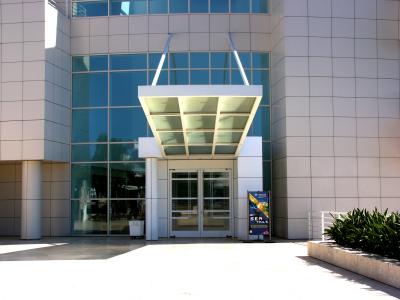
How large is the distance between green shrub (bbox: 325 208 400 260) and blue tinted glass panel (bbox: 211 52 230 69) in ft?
37.5

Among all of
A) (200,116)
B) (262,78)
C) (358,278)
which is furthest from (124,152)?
(358,278)

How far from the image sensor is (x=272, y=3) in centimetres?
2412

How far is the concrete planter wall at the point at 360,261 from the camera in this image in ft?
33.9

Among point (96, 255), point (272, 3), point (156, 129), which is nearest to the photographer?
point (96, 255)

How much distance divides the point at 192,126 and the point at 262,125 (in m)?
6.20

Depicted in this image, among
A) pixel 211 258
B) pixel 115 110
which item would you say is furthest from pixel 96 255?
pixel 115 110

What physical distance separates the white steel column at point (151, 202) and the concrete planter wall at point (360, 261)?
7.79 metres

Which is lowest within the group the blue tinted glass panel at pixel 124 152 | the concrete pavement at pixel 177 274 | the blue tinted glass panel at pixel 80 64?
the concrete pavement at pixel 177 274

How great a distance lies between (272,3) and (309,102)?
512 cm

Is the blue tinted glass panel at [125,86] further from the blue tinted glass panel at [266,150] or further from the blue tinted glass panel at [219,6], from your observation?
the blue tinted glass panel at [266,150]

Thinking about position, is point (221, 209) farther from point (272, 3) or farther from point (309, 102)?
point (272, 3)

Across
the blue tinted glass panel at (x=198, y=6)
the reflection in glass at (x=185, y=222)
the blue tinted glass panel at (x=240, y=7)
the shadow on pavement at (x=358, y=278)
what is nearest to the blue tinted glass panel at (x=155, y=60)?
the blue tinted glass panel at (x=198, y=6)

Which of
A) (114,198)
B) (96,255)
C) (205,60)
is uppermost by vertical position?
(205,60)

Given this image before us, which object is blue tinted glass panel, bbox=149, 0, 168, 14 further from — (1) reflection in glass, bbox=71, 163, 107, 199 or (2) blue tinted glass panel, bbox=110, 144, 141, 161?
(1) reflection in glass, bbox=71, 163, 107, 199
